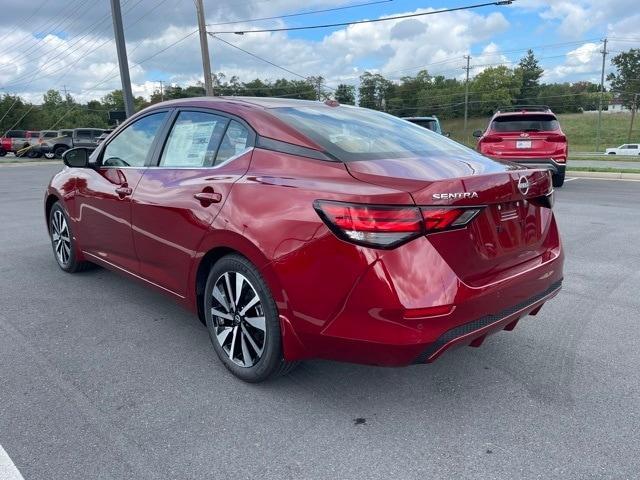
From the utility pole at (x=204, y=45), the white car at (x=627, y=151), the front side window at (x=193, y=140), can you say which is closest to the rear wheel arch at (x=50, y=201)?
the front side window at (x=193, y=140)

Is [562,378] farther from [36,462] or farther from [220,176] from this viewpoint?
[36,462]

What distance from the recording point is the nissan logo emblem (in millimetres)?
2723

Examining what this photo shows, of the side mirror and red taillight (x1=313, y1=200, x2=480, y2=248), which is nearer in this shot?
red taillight (x1=313, y1=200, x2=480, y2=248)

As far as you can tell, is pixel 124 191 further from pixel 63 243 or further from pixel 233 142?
pixel 63 243

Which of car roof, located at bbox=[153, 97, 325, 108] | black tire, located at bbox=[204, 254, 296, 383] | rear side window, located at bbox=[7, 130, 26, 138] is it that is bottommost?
black tire, located at bbox=[204, 254, 296, 383]

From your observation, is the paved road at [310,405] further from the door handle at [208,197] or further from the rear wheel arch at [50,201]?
the rear wheel arch at [50,201]

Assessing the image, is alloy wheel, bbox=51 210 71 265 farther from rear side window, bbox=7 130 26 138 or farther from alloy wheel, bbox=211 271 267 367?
rear side window, bbox=7 130 26 138

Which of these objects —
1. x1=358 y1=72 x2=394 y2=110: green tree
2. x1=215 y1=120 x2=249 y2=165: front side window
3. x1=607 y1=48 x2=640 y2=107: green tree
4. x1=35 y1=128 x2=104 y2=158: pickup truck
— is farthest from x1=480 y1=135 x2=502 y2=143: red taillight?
x1=358 y1=72 x2=394 y2=110: green tree

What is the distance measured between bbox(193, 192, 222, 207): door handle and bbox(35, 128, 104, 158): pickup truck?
28686 millimetres

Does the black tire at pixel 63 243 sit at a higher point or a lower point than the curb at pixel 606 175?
higher

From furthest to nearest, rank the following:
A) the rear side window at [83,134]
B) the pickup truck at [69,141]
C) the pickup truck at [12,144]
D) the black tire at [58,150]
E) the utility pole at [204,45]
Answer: the pickup truck at [12,144]
the black tire at [58,150]
the rear side window at [83,134]
the pickup truck at [69,141]
the utility pole at [204,45]

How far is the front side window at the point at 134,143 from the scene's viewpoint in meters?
3.83

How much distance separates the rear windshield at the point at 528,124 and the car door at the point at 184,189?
10.2 meters

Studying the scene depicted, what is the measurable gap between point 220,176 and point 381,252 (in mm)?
1185
